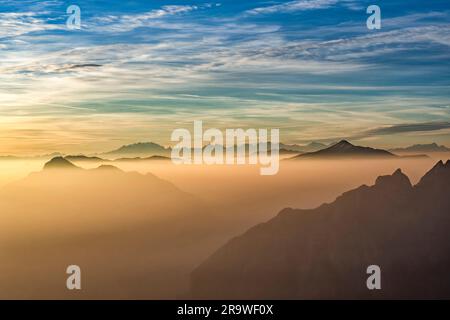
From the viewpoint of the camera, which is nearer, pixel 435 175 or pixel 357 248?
pixel 357 248

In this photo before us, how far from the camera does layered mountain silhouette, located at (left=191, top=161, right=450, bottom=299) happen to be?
429 feet

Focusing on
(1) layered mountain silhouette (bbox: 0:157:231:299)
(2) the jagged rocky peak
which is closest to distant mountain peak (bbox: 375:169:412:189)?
(2) the jagged rocky peak

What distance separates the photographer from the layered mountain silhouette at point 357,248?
13075cm

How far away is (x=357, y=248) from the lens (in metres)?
140

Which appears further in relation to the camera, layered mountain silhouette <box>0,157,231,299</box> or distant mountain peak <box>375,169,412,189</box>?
distant mountain peak <box>375,169,412,189</box>

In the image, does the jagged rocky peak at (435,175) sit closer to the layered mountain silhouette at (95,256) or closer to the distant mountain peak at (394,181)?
the distant mountain peak at (394,181)

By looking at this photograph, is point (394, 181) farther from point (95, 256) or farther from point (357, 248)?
point (95, 256)

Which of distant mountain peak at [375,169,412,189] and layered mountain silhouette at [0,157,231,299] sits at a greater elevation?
distant mountain peak at [375,169,412,189]

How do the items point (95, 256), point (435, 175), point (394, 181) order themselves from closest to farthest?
point (95, 256) < point (435, 175) < point (394, 181)

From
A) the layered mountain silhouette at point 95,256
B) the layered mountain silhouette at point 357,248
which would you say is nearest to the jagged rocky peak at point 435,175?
the layered mountain silhouette at point 357,248

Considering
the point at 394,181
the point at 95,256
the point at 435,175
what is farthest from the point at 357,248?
the point at 95,256

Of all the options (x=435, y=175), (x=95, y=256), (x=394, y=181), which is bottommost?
(x=95, y=256)

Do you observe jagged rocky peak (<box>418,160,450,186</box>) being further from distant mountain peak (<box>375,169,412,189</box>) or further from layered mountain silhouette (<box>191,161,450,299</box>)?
distant mountain peak (<box>375,169,412,189</box>)

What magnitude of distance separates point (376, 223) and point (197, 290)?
54.2m
